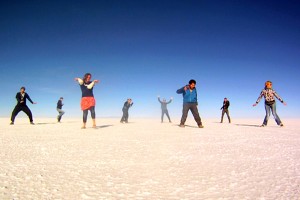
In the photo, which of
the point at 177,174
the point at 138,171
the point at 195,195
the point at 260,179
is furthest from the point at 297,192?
the point at 138,171

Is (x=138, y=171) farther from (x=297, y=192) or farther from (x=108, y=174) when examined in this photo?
(x=297, y=192)

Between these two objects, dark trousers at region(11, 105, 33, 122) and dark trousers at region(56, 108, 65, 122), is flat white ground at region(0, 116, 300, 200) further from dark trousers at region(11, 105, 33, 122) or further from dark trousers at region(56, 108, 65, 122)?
dark trousers at region(56, 108, 65, 122)

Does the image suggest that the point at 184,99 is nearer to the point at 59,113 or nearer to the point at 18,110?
the point at 18,110

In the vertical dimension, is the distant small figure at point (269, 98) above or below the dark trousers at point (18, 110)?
above

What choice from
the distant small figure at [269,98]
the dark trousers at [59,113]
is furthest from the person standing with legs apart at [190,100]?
the dark trousers at [59,113]

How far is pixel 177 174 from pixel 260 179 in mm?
950

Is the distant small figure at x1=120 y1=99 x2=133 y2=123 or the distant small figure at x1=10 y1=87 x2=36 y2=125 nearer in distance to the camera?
the distant small figure at x1=10 y1=87 x2=36 y2=125

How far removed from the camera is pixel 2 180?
3039 millimetres

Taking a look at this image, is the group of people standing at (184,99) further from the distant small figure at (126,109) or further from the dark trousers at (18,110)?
the distant small figure at (126,109)

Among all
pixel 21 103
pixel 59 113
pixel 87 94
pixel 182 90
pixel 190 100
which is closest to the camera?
pixel 87 94

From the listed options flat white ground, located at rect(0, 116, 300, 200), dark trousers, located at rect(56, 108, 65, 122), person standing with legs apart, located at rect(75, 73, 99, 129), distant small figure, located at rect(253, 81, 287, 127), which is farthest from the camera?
dark trousers, located at rect(56, 108, 65, 122)

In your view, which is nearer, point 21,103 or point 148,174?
point 148,174

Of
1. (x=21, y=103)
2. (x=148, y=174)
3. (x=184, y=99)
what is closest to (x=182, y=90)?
(x=184, y=99)

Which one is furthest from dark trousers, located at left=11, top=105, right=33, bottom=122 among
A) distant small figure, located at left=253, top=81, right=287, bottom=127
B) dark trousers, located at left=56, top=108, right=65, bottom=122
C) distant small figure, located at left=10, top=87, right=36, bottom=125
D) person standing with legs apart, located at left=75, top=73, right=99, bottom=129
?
distant small figure, located at left=253, top=81, right=287, bottom=127
